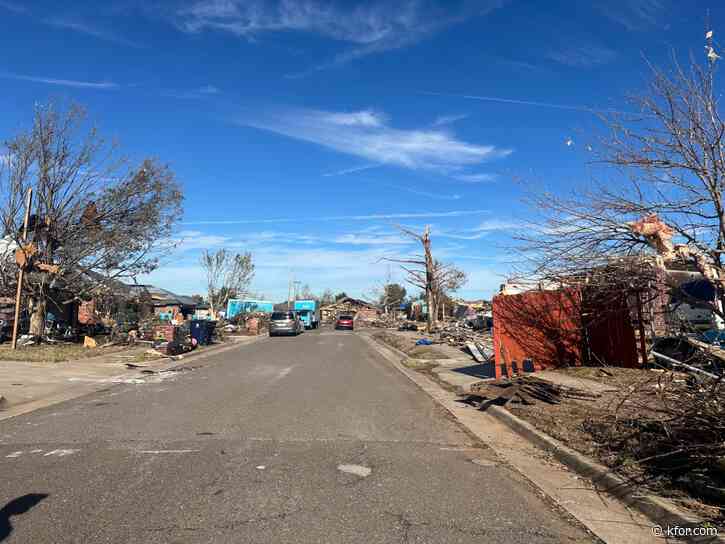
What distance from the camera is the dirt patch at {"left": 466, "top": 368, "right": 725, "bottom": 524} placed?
5.01 metres

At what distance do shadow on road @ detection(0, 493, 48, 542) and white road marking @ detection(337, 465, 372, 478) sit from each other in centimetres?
292

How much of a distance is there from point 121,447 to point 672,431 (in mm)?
6452

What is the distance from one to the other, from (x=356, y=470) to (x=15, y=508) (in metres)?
3.24

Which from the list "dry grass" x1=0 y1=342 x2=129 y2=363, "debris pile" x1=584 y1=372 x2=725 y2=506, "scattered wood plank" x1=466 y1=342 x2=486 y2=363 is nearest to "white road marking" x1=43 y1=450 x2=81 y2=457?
"debris pile" x1=584 y1=372 x2=725 y2=506

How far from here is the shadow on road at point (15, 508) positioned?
4.29 metres

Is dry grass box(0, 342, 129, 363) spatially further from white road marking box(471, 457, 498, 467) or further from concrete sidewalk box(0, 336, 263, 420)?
white road marking box(471, 457, 498, 467)

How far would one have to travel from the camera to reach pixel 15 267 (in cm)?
2262

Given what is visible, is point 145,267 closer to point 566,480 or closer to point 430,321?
point 430,321

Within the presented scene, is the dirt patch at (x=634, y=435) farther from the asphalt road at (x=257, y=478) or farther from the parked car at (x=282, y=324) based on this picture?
the parked car at (x=282, y=324)

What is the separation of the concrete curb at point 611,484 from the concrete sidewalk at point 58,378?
847 cm

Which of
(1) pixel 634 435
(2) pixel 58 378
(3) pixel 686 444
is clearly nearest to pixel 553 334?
(1) pixel 634 435

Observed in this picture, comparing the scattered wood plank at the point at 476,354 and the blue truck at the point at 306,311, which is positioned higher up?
the blue truck at the point at 306,311

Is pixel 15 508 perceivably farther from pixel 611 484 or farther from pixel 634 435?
pixel 634 435

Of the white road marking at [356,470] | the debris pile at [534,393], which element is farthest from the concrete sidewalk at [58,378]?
the debris pile at [534,393]
